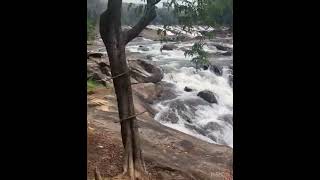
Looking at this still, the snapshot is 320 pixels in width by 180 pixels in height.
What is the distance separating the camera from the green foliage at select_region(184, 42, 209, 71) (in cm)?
303

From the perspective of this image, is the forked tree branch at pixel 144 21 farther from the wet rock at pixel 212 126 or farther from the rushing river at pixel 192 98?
the wet rock at pixel 212 126

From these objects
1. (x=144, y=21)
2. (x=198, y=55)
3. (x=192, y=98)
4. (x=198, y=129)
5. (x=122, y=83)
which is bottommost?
(x=198, y=129)

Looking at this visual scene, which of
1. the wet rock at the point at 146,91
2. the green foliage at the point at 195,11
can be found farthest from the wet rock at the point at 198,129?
the green foliage at the point at 195,11

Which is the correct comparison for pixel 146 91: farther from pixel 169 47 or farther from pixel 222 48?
pixel 222 48

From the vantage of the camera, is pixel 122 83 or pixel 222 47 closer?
pixel 222 47

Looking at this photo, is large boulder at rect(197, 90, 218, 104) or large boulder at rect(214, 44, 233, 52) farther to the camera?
large boulder at rect(197, 90, 218, 104)

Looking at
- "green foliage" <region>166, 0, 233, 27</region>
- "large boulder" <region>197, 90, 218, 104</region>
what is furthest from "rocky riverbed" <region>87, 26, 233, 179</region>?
"green foliage" <region>166, 0, 233, 27</region>

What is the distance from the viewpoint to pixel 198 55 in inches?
120

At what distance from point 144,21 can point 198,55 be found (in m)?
0.46

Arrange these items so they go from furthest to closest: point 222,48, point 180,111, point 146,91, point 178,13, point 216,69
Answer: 1. point 180,111
2. point 146,91
3. point 178,13
4. point 216,69
5. point 222,48

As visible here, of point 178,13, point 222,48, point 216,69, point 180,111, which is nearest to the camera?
point 222,48

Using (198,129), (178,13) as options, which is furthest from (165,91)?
(178,13)

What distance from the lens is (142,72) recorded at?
→ 3.07 m

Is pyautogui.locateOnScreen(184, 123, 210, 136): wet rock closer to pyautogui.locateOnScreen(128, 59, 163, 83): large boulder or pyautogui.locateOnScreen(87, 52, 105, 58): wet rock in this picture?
pyautogui.locateOnScreen(128, 59, 163, 83): large boulder
